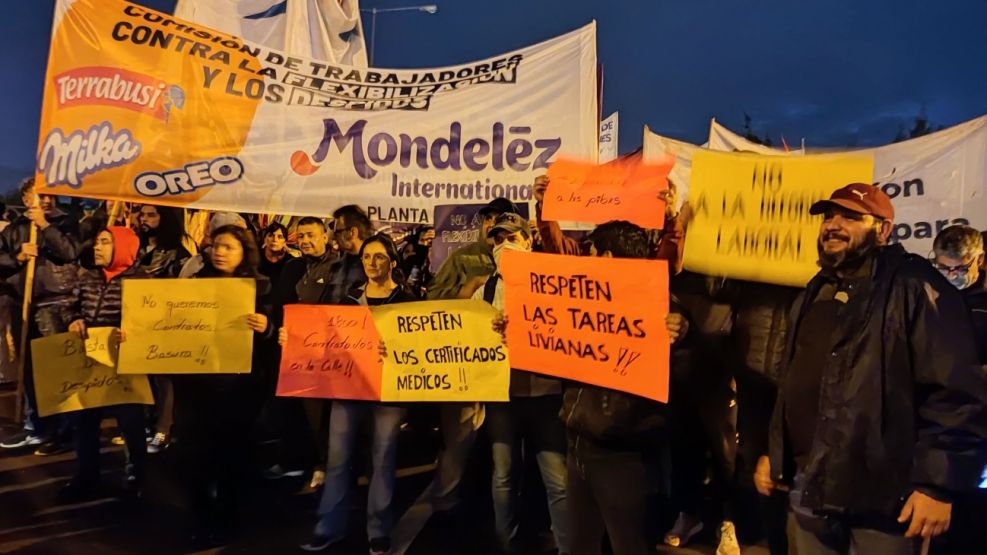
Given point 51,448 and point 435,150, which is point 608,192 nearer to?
point 435,150

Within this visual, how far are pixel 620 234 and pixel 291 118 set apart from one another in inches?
95.9

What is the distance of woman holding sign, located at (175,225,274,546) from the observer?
14.1 feet

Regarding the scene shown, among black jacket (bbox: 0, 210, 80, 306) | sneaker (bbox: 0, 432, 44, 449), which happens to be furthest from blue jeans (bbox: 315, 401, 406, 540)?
sneaker (bbox: 0, 432, 44, 449)

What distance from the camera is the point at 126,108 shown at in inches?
170

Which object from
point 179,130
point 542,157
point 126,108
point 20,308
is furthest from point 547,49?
point 20,308

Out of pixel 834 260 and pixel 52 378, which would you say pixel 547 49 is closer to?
pixel 834 260

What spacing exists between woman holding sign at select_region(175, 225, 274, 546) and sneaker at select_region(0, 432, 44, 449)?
118 inches

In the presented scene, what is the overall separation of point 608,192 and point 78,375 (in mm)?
3737

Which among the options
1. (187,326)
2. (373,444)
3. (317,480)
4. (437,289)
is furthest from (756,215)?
(317,480)

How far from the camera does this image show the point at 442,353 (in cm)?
408

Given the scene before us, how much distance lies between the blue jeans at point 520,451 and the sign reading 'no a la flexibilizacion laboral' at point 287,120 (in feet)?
4.43

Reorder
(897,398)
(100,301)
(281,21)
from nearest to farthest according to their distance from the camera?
1. (897,398)
2. (100,301)
3. (281,21)

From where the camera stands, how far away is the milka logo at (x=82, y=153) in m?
4.19

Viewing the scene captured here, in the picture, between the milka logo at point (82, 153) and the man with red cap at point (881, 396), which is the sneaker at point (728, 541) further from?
the milka logo at point (82, 153)
